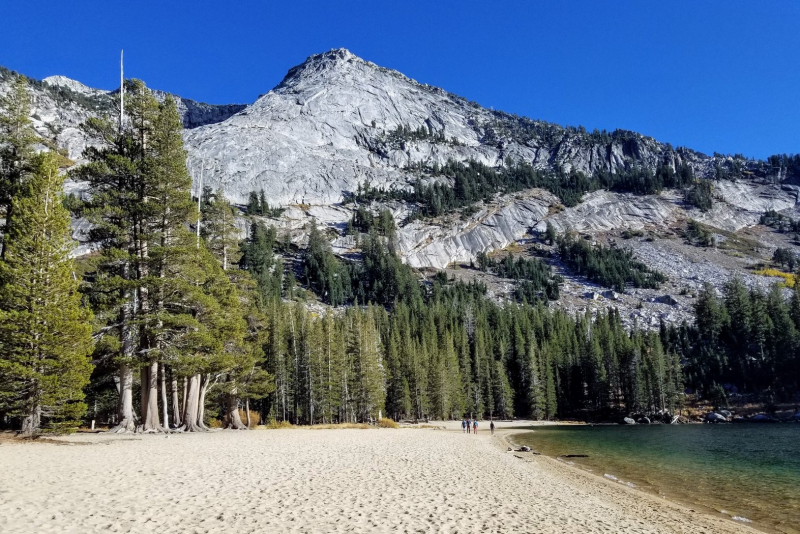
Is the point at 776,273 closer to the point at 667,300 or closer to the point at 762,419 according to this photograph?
the point at 667,300

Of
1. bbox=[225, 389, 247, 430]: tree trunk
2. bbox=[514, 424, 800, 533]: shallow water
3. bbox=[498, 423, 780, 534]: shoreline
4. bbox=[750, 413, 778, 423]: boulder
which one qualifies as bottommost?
bbox=[750, 413, 778, 423]: boulder

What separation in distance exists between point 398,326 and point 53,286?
76232 mm

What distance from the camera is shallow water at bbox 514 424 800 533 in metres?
16.0

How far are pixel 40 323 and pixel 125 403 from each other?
802cm

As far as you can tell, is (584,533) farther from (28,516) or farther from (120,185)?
(120,185)

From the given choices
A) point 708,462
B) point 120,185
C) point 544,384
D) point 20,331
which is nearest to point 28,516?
point 20,331

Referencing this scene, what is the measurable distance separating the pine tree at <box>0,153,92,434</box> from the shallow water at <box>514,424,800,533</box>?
2400cm

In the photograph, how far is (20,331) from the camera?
60.3 feet

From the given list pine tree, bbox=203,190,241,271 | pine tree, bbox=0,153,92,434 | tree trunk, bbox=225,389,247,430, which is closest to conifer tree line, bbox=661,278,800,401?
tree trunk, bbox=225,389,247,430

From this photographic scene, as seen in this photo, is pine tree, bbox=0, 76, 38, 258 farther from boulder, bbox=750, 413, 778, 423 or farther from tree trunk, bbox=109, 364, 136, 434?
boulder, bbox=750, 413, 778, 423

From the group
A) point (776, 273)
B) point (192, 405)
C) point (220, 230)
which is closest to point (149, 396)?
point (192, 405)

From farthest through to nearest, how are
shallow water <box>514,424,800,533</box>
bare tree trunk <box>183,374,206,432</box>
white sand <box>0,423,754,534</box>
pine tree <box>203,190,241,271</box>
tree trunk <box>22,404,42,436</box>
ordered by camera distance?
pine tree <box>203,190,241,271</box>
bare tree trunk <box>183,374,206,432</box>
tree trunk <box>22,404,42,436</box>
shallow water <box>514,424,800,533</box>
white sand <box>0,423,754,534</box>

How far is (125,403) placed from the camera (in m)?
24.8

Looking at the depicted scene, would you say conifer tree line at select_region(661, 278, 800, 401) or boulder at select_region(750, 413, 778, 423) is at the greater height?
conifer tree line at select_region(661, 278, 800, 401)
